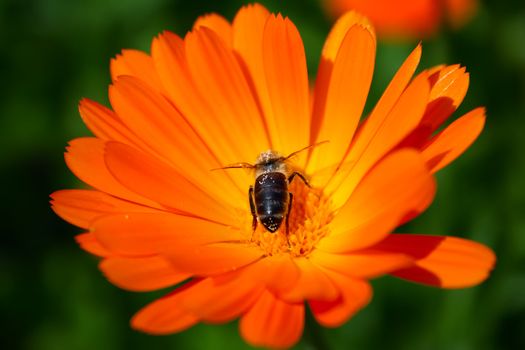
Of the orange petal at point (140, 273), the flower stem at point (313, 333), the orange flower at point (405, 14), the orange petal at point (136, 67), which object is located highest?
the orange flower at point (405, 14)

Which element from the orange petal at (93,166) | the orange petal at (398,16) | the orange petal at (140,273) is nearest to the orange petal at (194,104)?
the orange petal at (93,166)

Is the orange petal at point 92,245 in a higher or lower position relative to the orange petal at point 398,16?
lower

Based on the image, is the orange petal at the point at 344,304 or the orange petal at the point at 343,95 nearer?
the orange petal at the point at 344,304

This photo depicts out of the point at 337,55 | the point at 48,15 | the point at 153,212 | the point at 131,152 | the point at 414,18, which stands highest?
the point at 48,15

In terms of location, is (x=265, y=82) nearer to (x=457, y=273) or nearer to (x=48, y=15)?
(x=457, y=273)

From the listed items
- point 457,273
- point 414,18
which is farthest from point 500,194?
point 457,273

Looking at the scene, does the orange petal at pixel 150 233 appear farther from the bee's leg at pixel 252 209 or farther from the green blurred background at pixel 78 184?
the green blurred background at pixel 78 184

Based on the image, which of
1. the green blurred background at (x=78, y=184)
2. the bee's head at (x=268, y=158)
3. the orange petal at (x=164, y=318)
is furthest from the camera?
the green blurred background at (x=78, y=184)
